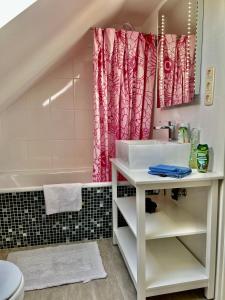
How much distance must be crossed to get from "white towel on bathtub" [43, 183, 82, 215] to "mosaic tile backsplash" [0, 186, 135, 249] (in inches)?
2.5

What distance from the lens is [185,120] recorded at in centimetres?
175

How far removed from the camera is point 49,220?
6.49 feet

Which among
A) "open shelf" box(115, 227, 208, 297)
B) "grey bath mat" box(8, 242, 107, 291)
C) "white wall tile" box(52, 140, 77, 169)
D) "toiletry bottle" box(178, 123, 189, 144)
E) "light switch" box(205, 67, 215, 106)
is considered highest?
"light switch" box(205, 67, 215, 106)

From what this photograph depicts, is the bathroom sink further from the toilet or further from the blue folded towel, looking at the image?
the toilet

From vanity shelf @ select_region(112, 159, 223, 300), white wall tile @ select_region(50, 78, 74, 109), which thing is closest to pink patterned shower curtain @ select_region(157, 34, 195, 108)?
vanity shelf @ select_region(112, 159, 223, 300)

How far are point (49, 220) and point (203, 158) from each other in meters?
1.36

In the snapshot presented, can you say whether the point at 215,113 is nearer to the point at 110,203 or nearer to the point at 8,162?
the point at 110,203

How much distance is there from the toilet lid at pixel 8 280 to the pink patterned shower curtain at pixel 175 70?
146 cm

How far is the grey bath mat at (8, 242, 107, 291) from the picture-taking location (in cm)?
158

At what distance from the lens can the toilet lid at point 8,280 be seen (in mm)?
904

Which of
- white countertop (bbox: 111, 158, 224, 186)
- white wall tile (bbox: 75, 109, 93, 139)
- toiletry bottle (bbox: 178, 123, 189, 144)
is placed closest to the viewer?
white countertop (bbox: 111, 158, 224, 186)

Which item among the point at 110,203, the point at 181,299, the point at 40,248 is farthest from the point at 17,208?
the point at 181,299

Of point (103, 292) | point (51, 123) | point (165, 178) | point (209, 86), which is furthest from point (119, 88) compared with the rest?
point (103, 292)

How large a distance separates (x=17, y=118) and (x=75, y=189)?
1254 millimetres
